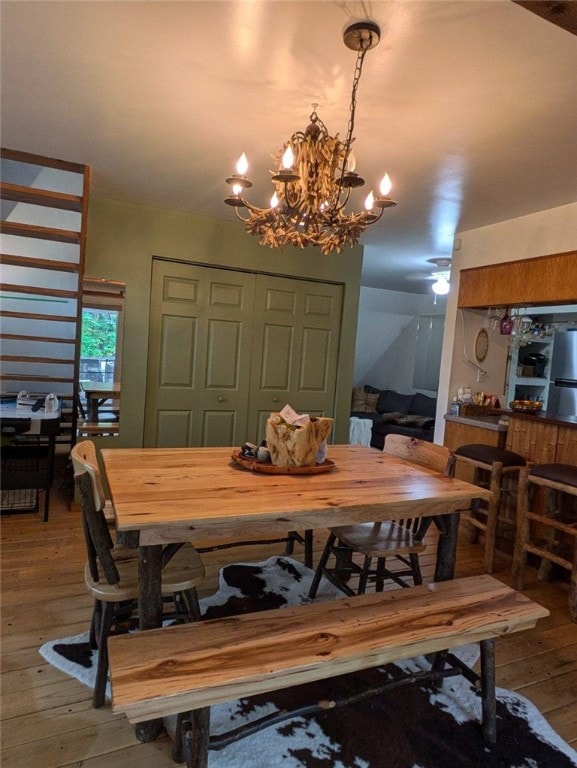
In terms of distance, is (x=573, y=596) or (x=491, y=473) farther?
(x=491, y=473)

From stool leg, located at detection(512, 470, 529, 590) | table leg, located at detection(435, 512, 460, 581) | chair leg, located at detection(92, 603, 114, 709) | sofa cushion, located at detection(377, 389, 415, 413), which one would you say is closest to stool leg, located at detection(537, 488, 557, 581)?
stool leg, located at detection(512, 470, 529, 590)

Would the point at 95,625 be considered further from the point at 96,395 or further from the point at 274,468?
the point at 96,395

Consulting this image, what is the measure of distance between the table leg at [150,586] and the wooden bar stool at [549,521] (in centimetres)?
217

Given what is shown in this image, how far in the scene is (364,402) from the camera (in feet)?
26.1

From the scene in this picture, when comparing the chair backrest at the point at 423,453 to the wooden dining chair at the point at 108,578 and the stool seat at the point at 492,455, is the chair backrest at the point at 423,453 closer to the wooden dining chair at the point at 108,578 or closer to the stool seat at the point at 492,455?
the stool seat at the point at 492,455

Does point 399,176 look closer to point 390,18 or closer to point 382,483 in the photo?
point 390,18

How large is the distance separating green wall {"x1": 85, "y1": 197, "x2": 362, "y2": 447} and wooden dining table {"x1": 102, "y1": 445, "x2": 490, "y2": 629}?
1745 mm

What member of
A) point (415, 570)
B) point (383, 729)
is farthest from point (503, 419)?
point (383, 729)

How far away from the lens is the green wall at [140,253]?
3.67m

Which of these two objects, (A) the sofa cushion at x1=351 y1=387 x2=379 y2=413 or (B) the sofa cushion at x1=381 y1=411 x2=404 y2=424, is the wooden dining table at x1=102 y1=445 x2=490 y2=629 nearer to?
(B) the sofa cushion at x1=381 y1=411 x2=404 y2=424

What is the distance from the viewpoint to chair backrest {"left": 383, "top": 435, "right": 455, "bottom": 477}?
2.21 m

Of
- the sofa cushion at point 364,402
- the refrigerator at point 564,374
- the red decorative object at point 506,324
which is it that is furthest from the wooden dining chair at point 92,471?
the sofa cushion at point 364,402

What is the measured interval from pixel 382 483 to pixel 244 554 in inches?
56.5

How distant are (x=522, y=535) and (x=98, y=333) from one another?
3.44m
